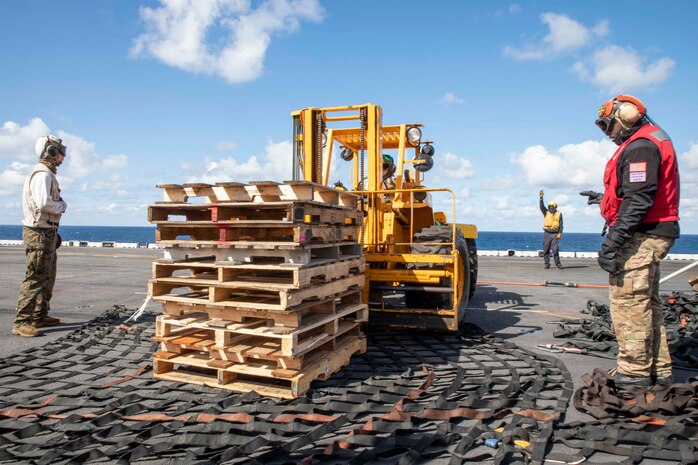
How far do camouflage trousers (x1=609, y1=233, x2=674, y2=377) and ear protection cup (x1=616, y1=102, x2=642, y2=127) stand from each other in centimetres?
106

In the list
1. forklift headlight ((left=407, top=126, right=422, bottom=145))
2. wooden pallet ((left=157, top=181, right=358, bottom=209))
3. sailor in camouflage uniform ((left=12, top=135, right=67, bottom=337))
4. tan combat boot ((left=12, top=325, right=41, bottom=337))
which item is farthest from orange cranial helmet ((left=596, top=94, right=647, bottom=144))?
tan combat boot ((left=12, top=325, right=41, bottom=337))

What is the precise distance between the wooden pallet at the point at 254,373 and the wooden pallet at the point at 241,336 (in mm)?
115

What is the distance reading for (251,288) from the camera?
454cm

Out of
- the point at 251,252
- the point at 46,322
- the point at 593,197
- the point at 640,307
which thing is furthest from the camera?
the point at 46,322

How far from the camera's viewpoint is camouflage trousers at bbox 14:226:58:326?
713cm

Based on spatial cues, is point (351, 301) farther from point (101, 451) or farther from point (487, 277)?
point (487, 277)

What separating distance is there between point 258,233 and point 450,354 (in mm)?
2851

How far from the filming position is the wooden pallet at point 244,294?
448cm

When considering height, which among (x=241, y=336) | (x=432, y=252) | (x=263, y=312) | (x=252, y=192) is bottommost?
(x=241, y=336)

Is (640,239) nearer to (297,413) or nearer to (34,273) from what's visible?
(297,413)

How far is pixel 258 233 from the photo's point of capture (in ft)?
17.8

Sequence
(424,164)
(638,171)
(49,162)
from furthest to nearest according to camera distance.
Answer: (424,164) → (49,162) → (638,171)

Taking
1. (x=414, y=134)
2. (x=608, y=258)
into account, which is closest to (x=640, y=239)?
(x=608, y=258)

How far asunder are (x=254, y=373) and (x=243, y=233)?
1.46 meters
